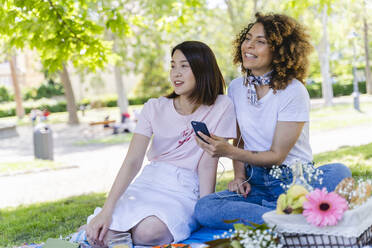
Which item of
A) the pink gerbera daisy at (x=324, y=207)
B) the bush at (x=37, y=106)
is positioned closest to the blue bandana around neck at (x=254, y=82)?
the pink gerbera daisy at (x=324, y=207)

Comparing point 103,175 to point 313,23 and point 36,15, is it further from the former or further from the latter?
point 313,23

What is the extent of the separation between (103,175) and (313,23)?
57.8 feet

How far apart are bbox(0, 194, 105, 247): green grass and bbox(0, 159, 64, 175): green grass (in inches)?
143

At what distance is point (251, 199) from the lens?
3637 millimetres

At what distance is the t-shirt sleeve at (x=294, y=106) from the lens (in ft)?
11.4

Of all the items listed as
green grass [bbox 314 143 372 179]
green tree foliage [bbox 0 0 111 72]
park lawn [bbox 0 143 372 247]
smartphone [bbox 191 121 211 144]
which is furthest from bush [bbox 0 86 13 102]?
smartphone [bbox 191 121 211 144]

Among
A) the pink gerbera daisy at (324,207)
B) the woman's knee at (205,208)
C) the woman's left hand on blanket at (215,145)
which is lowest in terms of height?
the woman's knee at (205,208)

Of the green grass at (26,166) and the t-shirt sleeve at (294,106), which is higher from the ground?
the t-shirt sleeve at (294,106)

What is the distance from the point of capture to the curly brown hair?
3.56 m

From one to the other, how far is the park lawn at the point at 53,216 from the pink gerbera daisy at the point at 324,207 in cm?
316

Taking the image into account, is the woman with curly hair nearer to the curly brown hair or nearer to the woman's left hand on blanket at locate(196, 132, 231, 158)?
the curly brown hair

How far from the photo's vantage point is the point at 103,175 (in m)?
9.80

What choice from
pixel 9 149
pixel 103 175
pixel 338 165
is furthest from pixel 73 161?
pixel 338 165

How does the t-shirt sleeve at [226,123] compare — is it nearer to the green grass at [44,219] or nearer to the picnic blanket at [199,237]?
the picnic blanket at [199,237]
